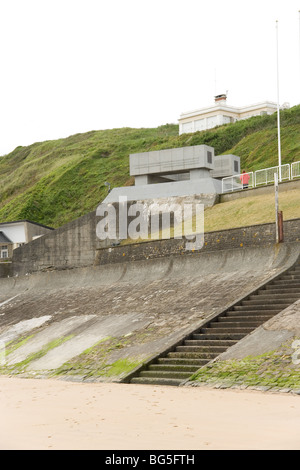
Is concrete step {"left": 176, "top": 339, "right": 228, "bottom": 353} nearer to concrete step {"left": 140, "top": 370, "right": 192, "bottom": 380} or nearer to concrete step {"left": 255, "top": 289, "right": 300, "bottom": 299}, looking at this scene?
concrete step {"left": 140, "top": 370, "right": 192, "bottom": 380}

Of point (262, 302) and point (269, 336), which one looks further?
point (262, 302)

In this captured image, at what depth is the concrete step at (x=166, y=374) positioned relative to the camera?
13.1 metres

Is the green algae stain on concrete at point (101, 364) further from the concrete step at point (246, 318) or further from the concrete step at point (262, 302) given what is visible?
the concrete step at point (262, 302)

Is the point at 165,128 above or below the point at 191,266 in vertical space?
above

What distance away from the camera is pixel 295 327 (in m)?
13.1

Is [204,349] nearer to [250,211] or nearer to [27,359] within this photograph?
[27,359]

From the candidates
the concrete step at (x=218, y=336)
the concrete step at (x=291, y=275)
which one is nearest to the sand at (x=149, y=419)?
the concrete step at (x=218, y=336)

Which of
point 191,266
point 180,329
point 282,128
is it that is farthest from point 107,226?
point 282,128

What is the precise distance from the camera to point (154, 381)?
43.3ft

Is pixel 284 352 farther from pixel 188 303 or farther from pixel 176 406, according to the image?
pixel 188 303

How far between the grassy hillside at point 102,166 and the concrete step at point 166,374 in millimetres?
34960

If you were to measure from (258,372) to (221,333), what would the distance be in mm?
2843

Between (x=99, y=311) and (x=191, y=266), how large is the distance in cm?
323

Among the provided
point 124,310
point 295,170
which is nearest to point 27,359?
point 124,310
